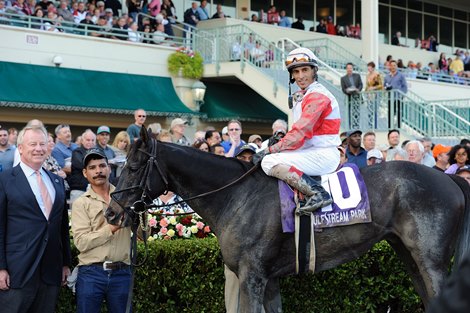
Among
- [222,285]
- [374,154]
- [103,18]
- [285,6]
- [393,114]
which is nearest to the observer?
[222,285]

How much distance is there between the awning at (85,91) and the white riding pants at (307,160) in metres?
11.2

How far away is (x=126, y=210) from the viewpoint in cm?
525

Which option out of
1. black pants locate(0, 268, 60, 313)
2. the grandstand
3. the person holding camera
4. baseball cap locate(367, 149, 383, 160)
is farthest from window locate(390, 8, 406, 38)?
black pants locate(0, 268, 60, 313)

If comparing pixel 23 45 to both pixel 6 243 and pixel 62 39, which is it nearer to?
pixel 62 39

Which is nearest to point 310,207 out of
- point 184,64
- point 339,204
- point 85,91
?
point 339,204

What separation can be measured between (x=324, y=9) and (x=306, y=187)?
22.6 meters

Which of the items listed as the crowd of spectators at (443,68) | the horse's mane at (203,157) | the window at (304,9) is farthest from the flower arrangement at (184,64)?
the horse's mane at (203,157)

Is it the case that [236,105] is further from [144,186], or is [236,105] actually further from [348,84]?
[144,186]

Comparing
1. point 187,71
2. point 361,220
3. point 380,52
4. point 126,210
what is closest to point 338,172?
point 361,220

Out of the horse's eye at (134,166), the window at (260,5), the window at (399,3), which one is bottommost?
the horse's eye at (134,166)

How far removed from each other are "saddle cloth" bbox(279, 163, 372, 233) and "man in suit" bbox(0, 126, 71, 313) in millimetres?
1604

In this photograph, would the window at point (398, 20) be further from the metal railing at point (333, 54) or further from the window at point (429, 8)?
the metal railing at point (333, 54)

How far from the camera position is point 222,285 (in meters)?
6.50

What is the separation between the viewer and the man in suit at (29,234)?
496 cm
